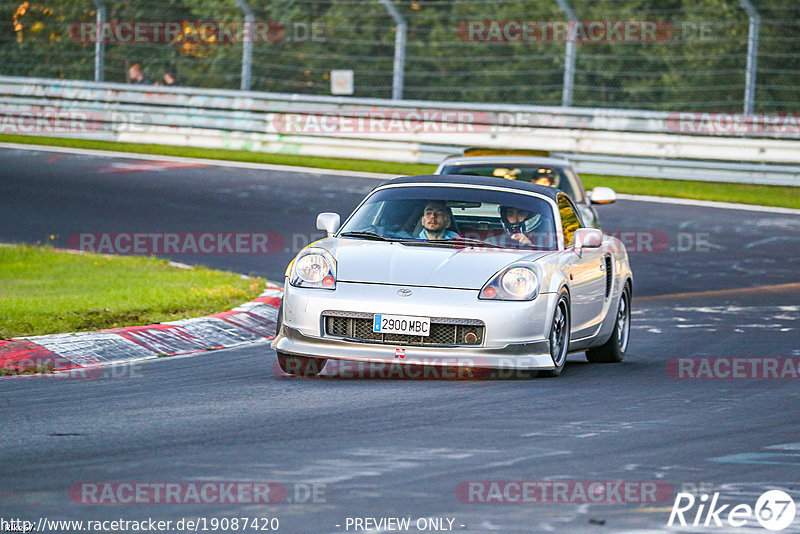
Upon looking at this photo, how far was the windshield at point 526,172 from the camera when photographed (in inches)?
600

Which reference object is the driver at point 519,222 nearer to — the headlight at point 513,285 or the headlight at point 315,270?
the headlight at point 513,285

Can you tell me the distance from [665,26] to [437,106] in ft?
21.7

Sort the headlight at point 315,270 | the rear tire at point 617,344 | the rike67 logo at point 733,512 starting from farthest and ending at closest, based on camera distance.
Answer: the rear tire at point 617,344 → the headlight at point 315,270 → the rike67 logo at point 733,512

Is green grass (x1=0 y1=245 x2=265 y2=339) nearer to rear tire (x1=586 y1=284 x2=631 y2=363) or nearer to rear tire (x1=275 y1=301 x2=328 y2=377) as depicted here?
rear tire (x1=275 y1=301 x2=328 y2=377)

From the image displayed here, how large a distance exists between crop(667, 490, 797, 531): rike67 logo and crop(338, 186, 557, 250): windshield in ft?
13.2

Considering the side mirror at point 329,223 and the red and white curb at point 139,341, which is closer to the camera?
the red and white curb at point 139,341

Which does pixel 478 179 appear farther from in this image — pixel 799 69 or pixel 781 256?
pixel 799 69

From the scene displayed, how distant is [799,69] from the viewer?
77.7 feet

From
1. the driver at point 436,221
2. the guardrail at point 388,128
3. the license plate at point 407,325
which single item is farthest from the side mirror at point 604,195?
the guardrail at point 388,128

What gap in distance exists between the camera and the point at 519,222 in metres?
9.78

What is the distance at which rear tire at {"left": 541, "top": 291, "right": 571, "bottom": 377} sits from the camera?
8898 mm

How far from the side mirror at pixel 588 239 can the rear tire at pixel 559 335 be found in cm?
56

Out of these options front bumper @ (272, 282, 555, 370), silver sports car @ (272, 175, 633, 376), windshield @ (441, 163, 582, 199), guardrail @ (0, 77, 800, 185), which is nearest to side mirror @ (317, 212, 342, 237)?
silver sports car @ (272, 175, 633, 376)

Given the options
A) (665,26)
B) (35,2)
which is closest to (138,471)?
(665,26)
